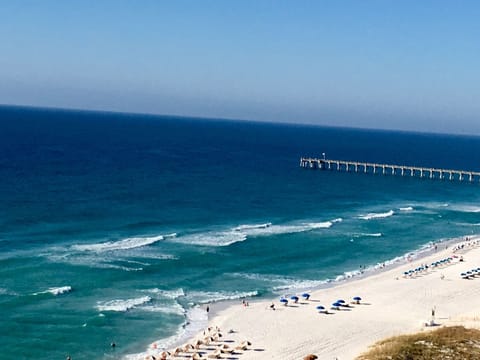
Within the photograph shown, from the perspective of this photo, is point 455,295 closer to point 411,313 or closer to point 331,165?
point 411,313

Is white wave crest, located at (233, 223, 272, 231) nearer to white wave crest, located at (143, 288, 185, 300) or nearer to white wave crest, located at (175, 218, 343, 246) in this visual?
white wave crest, located at (175, 218, 343, 246)

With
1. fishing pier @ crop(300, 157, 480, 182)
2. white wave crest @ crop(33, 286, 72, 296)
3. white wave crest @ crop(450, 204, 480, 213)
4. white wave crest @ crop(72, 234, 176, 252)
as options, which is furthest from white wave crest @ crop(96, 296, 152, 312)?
fishing pier @ crop(300, 157, 480, 182)

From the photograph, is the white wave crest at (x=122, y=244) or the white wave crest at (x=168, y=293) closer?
the white wave crest at (x=168, y=293)

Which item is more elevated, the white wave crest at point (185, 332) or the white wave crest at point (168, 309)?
the white wave crest at point (168, 309)

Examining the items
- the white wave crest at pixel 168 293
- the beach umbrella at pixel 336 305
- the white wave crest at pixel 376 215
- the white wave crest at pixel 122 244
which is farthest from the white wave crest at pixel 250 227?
the beach umbrella at pixel 336 305

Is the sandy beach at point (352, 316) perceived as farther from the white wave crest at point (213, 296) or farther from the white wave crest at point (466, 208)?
the white wave crest at point (466, 208)

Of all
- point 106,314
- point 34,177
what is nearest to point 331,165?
point 34,177
